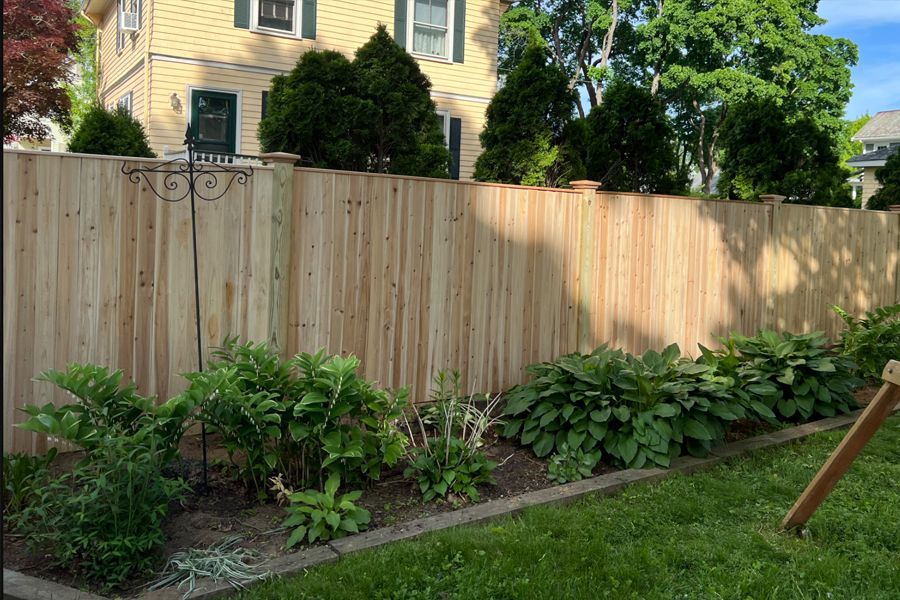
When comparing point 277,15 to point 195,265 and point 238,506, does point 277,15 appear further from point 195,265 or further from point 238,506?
point 238,506

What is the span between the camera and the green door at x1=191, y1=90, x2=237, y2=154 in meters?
13.9

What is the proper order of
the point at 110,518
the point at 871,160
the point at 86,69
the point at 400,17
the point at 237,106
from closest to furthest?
the point at 110,518
the point at 237,106
the point at 400,17
the point at 871,160
the point at 86,69

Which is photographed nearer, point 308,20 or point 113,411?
point 113,411

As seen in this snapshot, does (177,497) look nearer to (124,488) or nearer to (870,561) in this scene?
(124,488)

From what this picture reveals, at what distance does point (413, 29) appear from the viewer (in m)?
15.5

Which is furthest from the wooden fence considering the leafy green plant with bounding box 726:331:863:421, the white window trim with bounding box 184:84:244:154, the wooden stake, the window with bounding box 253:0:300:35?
the window with bounding box 253:0:300:35

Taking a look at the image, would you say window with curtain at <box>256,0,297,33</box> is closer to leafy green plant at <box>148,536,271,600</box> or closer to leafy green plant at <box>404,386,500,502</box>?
leafy green plant at <box>404,386,500,502</box>

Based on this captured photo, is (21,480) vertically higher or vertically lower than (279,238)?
lower

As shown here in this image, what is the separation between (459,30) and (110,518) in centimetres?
1407

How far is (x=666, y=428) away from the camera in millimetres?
4910

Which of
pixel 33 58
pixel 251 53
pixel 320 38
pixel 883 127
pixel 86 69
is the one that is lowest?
pixel 251 53

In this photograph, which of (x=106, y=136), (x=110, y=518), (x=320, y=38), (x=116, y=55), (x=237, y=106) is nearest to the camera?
(x=110, y=518)

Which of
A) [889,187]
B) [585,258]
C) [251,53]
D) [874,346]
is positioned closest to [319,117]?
[585,258]

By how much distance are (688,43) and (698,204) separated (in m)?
23.2
